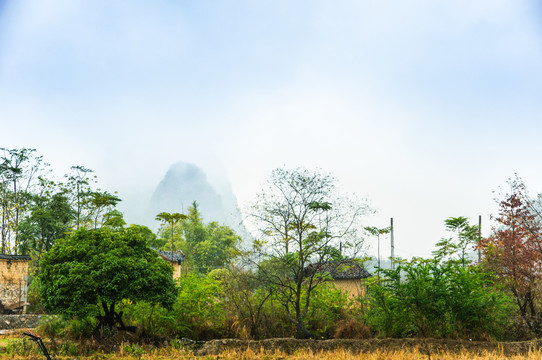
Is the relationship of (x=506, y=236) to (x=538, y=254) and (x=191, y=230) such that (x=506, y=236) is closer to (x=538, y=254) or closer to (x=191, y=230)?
(x=538, y=254)

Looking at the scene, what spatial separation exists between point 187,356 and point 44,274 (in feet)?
15.7

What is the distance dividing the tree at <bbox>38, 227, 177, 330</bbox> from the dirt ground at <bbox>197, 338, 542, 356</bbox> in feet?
7.26

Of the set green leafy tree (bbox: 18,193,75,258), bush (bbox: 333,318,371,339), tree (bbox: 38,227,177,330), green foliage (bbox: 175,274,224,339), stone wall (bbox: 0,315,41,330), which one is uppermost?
green leafy tree (bbox: 18,193,75,258)

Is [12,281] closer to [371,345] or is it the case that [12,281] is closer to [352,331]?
[352,331]

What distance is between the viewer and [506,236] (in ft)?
50.1

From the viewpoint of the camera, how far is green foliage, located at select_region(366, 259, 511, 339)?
13500 millimetres

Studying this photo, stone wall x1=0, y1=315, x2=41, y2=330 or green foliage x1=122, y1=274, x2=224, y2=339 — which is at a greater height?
green foliage x1=122, y1=274, x2=224, y2=339

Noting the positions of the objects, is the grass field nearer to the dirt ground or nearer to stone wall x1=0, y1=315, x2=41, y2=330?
the dirt ground

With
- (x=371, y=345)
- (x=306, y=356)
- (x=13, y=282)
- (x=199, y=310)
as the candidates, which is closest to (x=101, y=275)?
(x=199, y=310)

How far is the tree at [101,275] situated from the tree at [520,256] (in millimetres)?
10774

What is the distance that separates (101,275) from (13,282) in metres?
12.3

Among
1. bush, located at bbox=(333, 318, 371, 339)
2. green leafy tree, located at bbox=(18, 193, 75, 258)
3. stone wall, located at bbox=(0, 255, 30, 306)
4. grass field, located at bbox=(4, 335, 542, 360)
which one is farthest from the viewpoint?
green leafy tree, located at bbox=(18, 193, 75, 258)

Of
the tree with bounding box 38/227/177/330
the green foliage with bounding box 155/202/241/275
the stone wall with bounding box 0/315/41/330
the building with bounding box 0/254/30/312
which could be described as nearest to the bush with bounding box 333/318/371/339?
the tree with bounding box 38/227/177/330

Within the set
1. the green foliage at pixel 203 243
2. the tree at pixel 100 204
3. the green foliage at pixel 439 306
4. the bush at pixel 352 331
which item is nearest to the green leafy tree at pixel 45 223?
the tree at pixel 100 204
